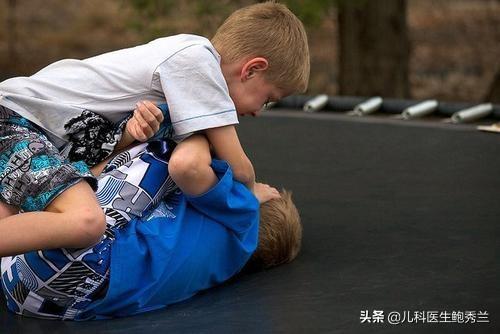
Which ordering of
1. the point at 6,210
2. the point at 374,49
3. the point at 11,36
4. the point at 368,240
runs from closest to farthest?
the point at 6,210 < the point at 368,240 < the point at 374,49 < the point at 11,36

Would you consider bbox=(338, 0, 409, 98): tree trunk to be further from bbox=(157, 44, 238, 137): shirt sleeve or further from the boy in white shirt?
bbox=(157, 44, 238, 137): shirt sleeve

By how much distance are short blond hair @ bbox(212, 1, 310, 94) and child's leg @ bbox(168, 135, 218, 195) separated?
0.20 m

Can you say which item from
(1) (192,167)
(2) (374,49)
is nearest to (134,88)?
(1) (192,167)

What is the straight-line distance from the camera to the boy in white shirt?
1.96 meters

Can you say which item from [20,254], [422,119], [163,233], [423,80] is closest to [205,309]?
[163,233]

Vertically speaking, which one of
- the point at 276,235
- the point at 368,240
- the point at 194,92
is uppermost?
the point at 194,92

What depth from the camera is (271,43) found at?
2176 millimetres

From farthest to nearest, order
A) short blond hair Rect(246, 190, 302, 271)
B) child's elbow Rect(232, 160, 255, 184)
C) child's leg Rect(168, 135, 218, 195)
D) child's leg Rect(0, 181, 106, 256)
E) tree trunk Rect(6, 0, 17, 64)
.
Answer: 1. tree trunk Rect(6, 0, 17, 64)
2. short blond hair Rect(246, 190, 302, 271)
3. child's elbow Rect(232, 160, 255, 184)
4. child's leg Rect(168, 135, 218, 195)
5. child's leg Rect(0, 181, 106, 256)

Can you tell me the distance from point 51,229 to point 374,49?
12.1 feet

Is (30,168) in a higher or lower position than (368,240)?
higher

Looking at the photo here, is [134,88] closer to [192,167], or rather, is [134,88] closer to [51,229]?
[192,167]

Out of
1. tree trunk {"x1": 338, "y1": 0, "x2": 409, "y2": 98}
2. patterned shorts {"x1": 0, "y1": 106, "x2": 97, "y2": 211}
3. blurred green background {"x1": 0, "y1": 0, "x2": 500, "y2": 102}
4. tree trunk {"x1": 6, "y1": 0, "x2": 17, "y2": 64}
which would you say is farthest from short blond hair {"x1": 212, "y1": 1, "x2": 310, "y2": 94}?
tree trunk {"x1": 6, "y1": 0, "x2": 17, "y2": 64}

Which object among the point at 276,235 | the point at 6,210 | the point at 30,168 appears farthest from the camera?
the point at 276,235

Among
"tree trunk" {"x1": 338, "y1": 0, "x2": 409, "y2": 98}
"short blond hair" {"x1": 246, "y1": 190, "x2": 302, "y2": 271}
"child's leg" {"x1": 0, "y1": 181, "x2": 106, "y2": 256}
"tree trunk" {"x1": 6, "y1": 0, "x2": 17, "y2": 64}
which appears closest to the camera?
"child's leg" {"x1": 0, "y1": 181, "x2": 106, "y2": 256}
